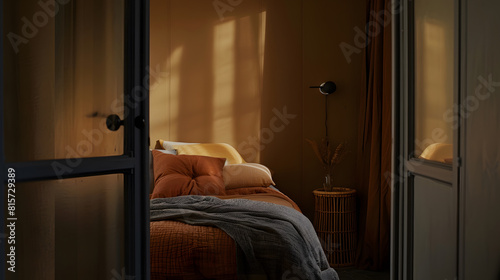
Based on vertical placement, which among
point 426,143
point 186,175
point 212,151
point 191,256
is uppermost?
point 426,143

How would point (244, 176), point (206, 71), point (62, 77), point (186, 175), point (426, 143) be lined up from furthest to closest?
point (206, 71), point (244, 176), point (186, 175), point (426, 143), point (62, 77)

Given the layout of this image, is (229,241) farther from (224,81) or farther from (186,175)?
(224,81)

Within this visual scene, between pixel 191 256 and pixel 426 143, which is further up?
pixel 426 143

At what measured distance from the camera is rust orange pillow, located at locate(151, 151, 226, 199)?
3820 mm

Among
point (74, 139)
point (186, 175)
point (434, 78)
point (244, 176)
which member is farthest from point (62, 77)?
point (244, 176)

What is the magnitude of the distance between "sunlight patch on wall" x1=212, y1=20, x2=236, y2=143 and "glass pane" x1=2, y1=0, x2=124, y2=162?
10.5 feet

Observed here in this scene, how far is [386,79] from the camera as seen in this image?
4117 mm

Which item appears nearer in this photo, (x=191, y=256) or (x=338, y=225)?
(x=191, y=256)

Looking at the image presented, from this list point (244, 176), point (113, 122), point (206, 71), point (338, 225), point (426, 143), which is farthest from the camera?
point (206, 71)

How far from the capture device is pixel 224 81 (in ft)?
16.0

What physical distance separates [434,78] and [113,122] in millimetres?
1102

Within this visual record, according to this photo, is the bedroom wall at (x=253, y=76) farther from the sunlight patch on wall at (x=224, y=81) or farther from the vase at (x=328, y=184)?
the vase at (x=328, y=184)

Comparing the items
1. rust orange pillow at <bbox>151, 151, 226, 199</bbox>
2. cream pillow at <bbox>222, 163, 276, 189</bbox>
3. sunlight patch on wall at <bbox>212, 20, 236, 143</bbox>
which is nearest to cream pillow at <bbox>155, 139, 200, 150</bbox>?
rust orange pillow at <bbox>151, 151, 226, 199</bbox>

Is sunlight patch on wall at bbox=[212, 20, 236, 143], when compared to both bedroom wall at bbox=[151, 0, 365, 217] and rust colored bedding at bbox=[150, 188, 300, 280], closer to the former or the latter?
bedroom wall at bbox=[151, 0, 365, 217]
